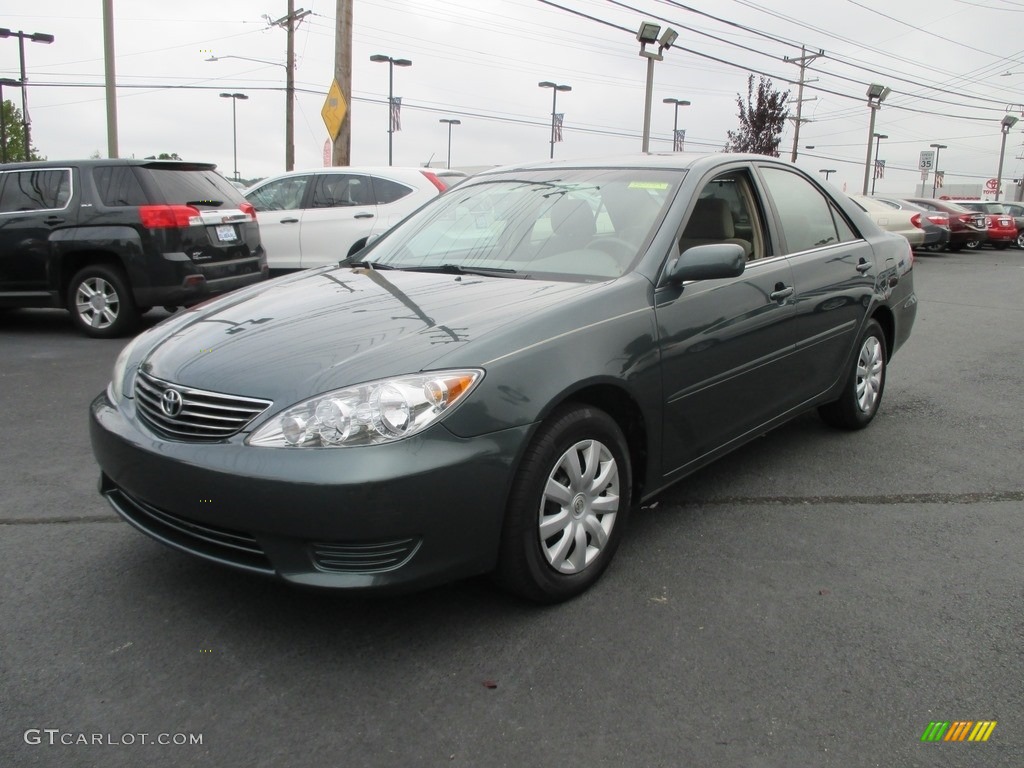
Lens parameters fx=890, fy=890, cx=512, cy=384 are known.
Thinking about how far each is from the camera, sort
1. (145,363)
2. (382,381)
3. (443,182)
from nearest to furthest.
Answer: (382,381), (145,363), (443,182)

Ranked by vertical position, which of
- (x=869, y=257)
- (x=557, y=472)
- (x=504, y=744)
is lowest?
(x=504, y=744)

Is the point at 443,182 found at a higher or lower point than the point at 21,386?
higher

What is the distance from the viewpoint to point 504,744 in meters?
2.32

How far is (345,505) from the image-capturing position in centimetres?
250

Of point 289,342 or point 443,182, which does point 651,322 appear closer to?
point 289,342

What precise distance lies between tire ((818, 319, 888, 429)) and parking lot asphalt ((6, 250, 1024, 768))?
78cm

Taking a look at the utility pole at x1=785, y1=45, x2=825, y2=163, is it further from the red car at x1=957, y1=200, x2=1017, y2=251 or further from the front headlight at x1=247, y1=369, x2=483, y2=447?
the front headlight at x1=247, y1=369, x2=483, y2=447

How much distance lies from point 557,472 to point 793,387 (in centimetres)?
186

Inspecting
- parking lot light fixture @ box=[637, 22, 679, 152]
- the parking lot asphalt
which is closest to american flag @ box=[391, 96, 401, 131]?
parking lot light fixture @ box=[637, 22, 679, 152]

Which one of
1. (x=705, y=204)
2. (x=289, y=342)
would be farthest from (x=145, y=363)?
(x=705, y=204)

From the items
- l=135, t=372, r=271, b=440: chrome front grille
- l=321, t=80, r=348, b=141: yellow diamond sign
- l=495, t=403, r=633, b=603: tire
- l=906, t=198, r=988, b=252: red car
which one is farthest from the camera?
l=906, t=198, r=988, b=252: red car

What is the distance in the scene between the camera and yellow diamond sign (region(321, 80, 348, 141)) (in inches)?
573

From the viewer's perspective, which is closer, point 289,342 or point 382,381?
point 382,381

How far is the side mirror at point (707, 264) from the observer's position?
3375 millimetres
